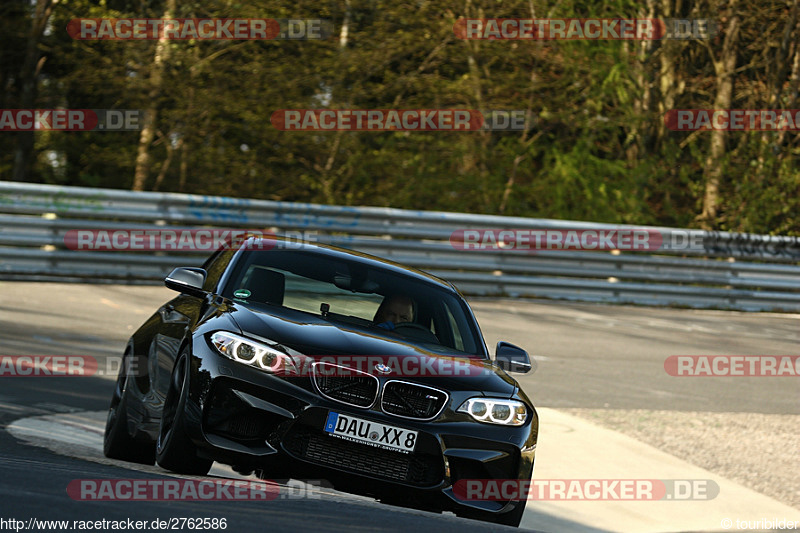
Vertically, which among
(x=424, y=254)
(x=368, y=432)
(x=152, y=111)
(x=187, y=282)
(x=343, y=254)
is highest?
(x=152, y=111)

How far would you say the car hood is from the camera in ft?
18.0

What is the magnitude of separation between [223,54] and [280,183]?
231 cm

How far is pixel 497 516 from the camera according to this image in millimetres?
5508

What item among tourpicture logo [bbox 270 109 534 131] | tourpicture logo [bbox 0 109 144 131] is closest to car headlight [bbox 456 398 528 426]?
tourpicture logo [bbox 270 109 534 131]

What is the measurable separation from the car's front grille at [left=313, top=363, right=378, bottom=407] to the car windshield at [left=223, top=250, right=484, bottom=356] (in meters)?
0.94

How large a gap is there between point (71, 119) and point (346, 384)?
1574cm

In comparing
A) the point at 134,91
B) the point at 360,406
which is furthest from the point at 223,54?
the point at 360,406

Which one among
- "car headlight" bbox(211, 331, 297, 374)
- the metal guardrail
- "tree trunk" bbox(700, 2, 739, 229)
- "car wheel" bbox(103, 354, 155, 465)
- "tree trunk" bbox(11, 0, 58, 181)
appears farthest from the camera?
"tree trunk" bbox(700, 2, 739, 229)

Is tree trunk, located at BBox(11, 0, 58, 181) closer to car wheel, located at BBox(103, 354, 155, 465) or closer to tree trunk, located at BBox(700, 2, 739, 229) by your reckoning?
tree trunk, located at BBox(700, 2, 739, 229)

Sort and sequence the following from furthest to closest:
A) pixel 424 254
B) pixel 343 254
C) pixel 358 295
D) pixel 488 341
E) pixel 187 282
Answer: pixel 424 254 → pixel 488 341 → pixel 343 254 → pixel 358 295 → pixel 187 282

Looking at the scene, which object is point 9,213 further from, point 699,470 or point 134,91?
point 699,470

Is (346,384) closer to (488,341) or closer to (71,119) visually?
(488,341)

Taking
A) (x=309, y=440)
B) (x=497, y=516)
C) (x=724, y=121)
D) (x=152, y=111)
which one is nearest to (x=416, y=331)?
(x=497, y=516)

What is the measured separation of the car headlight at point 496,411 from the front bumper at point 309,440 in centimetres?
6
